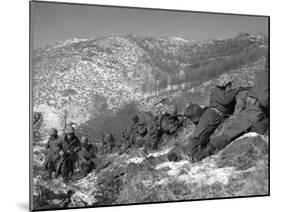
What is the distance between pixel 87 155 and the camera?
6633 millimetres

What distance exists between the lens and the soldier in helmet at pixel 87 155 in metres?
6.62

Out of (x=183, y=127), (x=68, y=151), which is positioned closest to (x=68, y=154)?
(x=68, y=151)

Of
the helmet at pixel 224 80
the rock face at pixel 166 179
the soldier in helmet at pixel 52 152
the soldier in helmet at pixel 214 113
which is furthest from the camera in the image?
the helmet at pixel 224 80

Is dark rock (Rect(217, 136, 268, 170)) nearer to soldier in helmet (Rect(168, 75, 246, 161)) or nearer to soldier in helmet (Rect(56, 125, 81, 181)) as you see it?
soldier in helmet (Rect(168, 75, 246, 161))

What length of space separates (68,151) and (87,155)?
21cm

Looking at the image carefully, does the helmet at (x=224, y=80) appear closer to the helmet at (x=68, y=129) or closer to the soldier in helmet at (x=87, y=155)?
the soldier in helmet at (x=87, y=155)

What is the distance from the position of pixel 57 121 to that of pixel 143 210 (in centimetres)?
132

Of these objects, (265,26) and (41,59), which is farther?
(265,26)

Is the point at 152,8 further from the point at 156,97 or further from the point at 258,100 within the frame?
the point at 258,100

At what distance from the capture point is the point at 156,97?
690 cm

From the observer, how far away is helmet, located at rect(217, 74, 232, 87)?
7.14m

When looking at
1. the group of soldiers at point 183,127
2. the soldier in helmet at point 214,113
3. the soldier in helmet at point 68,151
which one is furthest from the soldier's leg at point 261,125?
the soldier in helmet at point 68,151

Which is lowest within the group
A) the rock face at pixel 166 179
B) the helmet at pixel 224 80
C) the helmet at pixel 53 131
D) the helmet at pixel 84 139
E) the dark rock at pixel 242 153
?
the rock face at pixel 166 179

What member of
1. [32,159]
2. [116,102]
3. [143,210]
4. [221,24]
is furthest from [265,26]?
[32,159]
